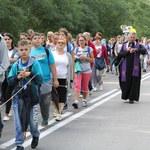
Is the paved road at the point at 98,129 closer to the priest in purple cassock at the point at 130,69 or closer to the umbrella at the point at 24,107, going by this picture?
the priest in purple cassock at the point at 130,69

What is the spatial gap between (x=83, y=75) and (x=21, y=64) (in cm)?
493

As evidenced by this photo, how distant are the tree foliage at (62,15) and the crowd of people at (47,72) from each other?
921 centimetres

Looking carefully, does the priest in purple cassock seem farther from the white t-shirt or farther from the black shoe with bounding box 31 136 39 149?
the black shoe with bounding box 31 136 39 149

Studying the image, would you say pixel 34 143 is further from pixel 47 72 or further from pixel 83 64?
pixel 83 64

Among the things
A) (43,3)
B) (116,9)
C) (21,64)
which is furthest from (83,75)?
(116,9)

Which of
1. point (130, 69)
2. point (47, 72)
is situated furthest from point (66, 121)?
point (130, 69)

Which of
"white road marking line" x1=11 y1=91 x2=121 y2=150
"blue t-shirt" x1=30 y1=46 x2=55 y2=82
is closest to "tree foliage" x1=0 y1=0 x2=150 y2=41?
"white road marking line" x1=11 y1=91 x2=121 y2=150

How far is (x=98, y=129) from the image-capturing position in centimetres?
925

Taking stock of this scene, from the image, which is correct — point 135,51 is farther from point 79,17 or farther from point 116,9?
point 116,9

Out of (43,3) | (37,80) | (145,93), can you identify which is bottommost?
(145,93)

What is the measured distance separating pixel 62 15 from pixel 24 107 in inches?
1042

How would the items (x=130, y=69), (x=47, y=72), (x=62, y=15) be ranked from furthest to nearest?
(x=62, y=15) < (x=130, y=69) < (x=47, y=72)

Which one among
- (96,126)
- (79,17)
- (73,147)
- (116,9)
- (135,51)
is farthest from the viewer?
(116,9)

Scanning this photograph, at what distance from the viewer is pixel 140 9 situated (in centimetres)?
7025
